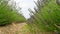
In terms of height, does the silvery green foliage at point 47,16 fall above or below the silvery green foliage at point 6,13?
below

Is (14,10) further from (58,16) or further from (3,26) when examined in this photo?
(58,16)

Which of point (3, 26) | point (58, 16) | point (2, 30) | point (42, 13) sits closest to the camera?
point (58, 16)

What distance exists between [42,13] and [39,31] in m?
0.48

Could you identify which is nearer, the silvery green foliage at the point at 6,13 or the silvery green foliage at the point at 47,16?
the silvery green foliage at the point at 47,16

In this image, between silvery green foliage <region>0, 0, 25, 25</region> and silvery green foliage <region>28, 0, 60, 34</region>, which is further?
silvery green foliage <region>0, 0, 25, 25</region>

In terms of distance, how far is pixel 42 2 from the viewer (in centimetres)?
448

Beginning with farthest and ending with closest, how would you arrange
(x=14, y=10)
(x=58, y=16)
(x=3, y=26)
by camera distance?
(x=14, y=10), (x=3, y=26), (x=58, y=16)

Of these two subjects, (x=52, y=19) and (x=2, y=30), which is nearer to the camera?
(x=52, y=19)

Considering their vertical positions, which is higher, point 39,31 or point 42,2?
point 42,2

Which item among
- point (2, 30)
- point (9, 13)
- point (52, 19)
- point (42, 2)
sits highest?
point (9, 13)

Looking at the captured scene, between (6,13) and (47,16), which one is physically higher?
(6,13)

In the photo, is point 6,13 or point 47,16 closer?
point 47,16

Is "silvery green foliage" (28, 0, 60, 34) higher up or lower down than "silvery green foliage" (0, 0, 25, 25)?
lower down

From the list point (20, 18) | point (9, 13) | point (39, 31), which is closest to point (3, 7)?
point (9, 13)
